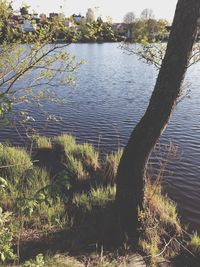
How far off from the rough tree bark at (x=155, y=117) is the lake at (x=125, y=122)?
2855 millimetres

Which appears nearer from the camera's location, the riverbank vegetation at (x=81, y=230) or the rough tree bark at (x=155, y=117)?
the rough tree bark at (x=155, y=117)

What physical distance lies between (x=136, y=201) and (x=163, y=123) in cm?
185

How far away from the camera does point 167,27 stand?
9219 millimetres

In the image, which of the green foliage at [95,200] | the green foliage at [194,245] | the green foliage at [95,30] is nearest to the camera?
the green foliage at [194,245]

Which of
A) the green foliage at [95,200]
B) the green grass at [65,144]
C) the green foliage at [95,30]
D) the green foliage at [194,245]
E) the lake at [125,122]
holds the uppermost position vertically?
the green foliage at [95,30]

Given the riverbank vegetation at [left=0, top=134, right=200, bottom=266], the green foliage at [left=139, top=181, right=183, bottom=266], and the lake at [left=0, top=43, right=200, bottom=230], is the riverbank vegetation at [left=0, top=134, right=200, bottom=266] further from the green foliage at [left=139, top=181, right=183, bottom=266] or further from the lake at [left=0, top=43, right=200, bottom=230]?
the lake at [left=0, top=43, right=200, bottom=230]

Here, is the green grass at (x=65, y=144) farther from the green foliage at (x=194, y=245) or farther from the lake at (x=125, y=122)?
the green foliage at (x=194, y=245)

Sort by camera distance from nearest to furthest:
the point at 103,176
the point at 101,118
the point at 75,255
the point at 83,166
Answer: the point at 75,255 → the point at 103,176 → the point at 83,166 → the point at 101,118

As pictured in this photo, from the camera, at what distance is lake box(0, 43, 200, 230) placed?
1173cm

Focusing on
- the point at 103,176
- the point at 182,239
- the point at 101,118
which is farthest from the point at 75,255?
the point at 101,118

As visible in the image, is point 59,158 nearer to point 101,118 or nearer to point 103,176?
point 103,176

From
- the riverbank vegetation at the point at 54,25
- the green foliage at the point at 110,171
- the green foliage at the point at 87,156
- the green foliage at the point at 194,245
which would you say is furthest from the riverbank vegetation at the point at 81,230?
the riverbank vegetation at the point at 54,25

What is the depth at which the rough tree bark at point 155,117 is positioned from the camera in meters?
5.60

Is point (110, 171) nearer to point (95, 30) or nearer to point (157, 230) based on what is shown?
point (157, 230)
